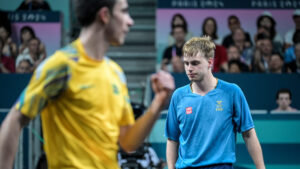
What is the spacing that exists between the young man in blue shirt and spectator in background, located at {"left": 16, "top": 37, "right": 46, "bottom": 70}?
4.91 metres

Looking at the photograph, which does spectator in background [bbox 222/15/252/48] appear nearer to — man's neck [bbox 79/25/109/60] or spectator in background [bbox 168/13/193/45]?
spectator in background [bbox 168/13/193/45]

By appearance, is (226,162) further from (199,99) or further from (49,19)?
(49,19)

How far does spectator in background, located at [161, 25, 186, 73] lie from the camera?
304 inches

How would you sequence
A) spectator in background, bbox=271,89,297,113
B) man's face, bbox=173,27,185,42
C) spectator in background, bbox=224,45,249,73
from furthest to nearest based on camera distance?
man's face, bbox=173,27,185,42
spectator in background, bbox=224,45,249,73
spectator in background, bbox=271,89,297,113

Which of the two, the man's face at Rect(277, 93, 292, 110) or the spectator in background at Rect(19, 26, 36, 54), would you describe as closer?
the man's face at Rect(277, 93, 292, 110)

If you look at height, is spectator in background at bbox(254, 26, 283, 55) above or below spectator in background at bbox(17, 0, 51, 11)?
below

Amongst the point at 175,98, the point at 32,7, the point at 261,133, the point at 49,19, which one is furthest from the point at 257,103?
the point at 32,7

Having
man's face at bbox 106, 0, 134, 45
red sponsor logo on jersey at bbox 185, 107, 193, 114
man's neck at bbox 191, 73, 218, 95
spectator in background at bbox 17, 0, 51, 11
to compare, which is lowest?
red sponsor logo on jersey at bbox 185, 107, 193, 114

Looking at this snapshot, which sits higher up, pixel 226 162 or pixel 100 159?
pixel 100 159

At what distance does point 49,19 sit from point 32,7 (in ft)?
1.85

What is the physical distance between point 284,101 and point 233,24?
188 centimetres

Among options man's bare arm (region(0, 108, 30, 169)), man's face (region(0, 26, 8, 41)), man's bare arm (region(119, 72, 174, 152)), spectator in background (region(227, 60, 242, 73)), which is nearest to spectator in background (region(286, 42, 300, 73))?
spectator in background (region(227, 60, 242, 73))

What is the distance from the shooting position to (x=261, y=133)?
647cm

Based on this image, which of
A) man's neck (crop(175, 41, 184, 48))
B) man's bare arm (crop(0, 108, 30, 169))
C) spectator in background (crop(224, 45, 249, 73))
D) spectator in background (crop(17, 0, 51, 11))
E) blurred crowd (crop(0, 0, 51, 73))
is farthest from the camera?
spectator in background (crop(17, 0, 51, 11))
